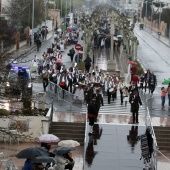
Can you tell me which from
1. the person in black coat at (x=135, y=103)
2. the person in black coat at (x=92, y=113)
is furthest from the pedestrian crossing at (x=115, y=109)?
the person in black coat at (x=92, y=113)

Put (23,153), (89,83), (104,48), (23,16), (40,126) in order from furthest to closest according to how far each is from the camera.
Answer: (23,16) → (104,48) → (89,83) → (40,126) → (23,153)

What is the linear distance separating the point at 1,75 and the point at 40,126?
9395 millimetres

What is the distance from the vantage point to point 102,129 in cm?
2764

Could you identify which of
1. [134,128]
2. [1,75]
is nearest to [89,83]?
[134,128]

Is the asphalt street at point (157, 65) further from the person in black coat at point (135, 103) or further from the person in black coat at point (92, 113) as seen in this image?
the person in black coat at point (92, 113)

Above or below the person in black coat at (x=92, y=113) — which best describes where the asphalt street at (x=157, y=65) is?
below

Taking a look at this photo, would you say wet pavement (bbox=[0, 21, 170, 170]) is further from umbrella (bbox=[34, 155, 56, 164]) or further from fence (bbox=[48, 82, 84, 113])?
umbrella (bbox=[34, 155, 56, 164])

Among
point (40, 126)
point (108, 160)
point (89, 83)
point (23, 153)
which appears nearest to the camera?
point (23, 153)

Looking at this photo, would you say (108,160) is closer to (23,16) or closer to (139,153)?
(139,153)

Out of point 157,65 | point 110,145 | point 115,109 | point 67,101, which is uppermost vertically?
point 67,101

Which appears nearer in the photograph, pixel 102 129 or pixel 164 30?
pixel 102 129

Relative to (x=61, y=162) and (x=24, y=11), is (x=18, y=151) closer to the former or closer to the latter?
(x=61, y=162)

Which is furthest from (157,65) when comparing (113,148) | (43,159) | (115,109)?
(43,159)

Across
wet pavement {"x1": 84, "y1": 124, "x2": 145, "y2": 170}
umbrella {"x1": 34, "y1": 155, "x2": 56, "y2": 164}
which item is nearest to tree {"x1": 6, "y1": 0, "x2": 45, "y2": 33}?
wet pavement {"x1": 84, "y1": 124, "x2": 145, "y2": 170}
